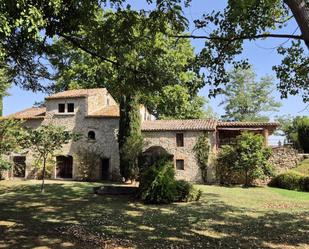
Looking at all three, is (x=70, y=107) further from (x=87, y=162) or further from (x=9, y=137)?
(x=9, y=137)

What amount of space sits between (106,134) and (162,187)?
1493cm

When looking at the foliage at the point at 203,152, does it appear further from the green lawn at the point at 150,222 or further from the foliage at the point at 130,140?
the green lawn at the point at 150,222

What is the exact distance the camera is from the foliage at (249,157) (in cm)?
2834

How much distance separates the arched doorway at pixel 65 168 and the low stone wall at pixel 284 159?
18543 millimetres

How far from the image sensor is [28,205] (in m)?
18.3

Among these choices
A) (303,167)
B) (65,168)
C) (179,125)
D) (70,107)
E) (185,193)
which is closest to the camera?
(185,193)

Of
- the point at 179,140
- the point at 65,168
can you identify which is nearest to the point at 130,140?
the point at 179,140

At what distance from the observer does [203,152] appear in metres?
31.5

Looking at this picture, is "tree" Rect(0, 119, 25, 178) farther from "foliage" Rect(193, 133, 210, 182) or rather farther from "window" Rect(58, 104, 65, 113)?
"foliage" Rect(193, 133, 210, 182)

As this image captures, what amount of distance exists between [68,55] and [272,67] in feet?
93.0

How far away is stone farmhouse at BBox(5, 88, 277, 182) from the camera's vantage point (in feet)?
106

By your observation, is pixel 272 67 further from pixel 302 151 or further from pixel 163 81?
pixel 302 151

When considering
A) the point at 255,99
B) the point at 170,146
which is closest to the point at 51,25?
the point at 170,146

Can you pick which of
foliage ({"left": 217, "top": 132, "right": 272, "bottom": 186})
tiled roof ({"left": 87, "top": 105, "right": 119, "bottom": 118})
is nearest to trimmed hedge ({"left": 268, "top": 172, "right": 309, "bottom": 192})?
foliage ({"left": 217, "top": 132, "right": 272, "bottom": 186})
